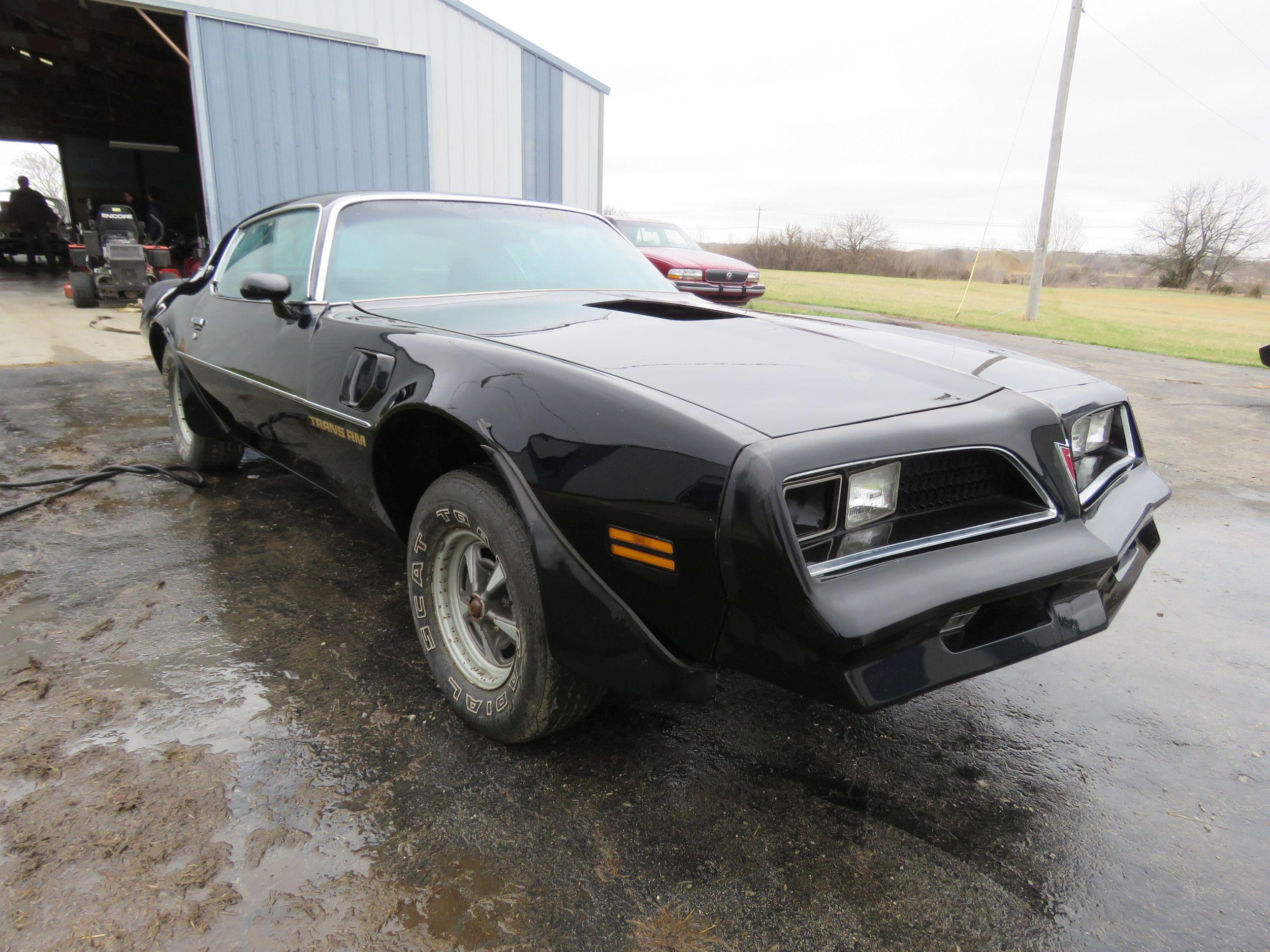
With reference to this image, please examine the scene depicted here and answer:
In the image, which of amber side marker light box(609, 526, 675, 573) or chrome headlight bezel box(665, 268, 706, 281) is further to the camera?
chrome headlight bezel box(665, 268, 706, 281)

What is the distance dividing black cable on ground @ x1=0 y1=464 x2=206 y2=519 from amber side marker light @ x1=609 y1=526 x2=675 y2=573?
319 cm

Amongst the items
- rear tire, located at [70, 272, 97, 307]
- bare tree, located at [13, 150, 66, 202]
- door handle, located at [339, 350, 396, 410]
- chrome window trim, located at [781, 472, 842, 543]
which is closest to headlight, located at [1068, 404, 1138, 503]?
chrome window trim, located at [781, 472, 842, 543]

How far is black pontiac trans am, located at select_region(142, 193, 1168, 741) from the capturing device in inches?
56.1

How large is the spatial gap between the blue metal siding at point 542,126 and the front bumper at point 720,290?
2623 mm

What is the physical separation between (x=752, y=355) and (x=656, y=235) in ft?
41.0

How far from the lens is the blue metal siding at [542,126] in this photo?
33.5 ft

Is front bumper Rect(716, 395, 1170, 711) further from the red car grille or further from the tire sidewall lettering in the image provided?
the red car grille

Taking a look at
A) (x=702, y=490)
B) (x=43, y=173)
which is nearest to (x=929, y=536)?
(x=702, y=490)

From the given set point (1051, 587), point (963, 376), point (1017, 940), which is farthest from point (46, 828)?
point (963, 376)

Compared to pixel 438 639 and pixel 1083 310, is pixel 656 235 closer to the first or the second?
pixel 438 639

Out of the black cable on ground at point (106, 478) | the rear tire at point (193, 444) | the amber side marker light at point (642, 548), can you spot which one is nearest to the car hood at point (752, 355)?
the amber side marker light at point (642, 548)

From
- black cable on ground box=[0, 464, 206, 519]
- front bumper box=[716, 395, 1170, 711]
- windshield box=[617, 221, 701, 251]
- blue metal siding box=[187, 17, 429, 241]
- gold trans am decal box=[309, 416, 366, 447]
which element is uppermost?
A: blue metal siding box=[187, 17, 429, 241]

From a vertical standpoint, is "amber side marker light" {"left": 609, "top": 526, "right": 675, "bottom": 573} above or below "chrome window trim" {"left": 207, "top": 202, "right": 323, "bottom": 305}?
below

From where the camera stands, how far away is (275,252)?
10.7 ft
